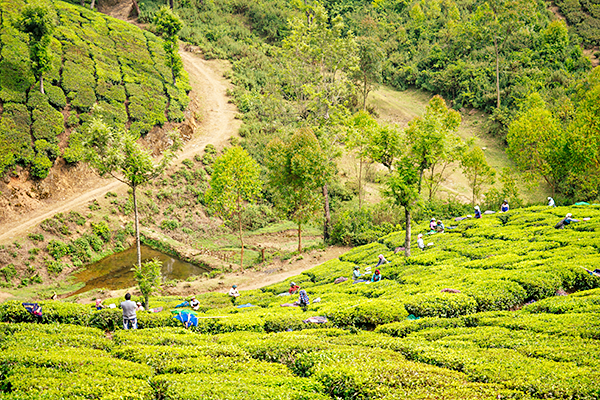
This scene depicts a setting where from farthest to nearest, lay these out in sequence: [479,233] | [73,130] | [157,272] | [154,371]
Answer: [73,130] → [479,233] → [157,272] → [154,371]

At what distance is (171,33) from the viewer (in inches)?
2464

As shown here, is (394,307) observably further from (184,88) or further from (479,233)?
(184,88)

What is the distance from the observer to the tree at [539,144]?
41.9m

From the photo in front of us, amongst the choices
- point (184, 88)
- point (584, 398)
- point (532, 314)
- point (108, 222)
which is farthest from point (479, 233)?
point (184, 88)

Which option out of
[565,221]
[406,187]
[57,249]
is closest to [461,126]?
[565,221]

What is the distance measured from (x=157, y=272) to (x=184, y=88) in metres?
50.1

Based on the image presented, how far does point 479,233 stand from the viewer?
106 feet

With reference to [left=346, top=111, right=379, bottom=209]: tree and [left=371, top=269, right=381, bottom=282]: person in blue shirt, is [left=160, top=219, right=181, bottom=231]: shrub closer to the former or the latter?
[left=346, top=111, right=379, bottom=209]: tree

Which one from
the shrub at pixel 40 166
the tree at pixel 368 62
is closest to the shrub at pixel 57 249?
the shrub at pixel 40 166

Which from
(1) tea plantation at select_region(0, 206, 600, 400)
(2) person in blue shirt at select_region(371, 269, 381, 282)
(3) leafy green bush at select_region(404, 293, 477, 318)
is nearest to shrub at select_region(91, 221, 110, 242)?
(1) tea plantation at select_region(0, 206, 600, 400)

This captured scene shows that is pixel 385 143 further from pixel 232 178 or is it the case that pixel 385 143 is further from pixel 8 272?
pixel 8 272

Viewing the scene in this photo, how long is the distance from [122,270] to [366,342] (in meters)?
30.0

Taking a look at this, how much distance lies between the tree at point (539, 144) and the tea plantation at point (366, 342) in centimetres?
1745

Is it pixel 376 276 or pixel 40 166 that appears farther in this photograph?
pixel 40 166
